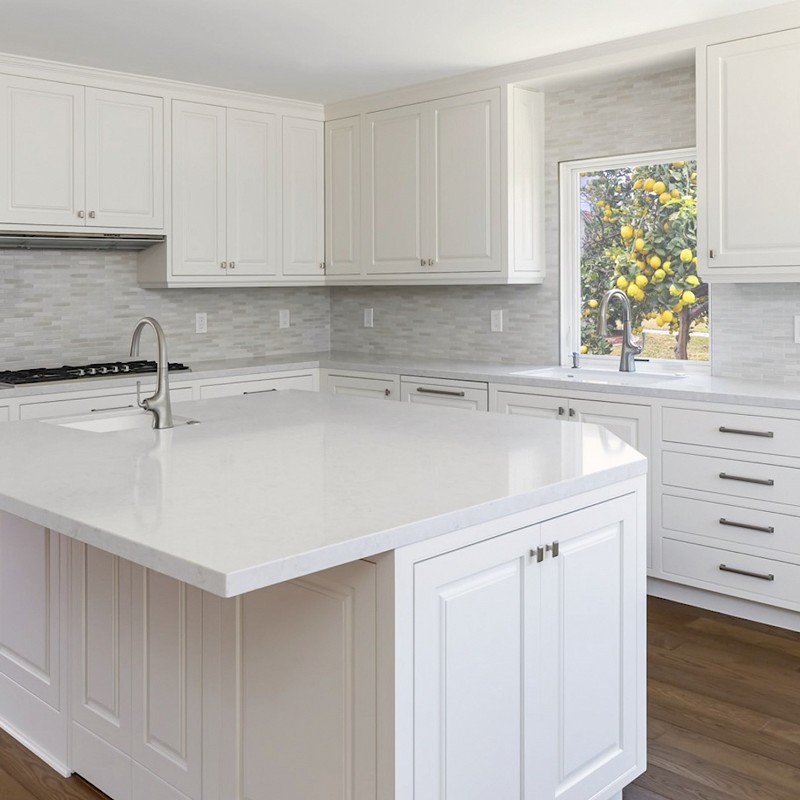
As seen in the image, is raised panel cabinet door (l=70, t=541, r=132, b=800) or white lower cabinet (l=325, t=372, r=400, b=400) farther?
white lower cabinet (l=325, t=372, r=400, b=400)

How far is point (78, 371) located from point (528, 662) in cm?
326

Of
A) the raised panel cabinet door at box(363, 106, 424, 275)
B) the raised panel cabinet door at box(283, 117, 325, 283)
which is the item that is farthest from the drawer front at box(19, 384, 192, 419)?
the raised panel cabinet door at box(363, 106, 424, 275)

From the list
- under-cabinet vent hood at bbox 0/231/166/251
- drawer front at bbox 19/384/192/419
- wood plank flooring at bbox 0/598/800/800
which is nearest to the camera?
wood plank flooring at bbox 0/598/800/800

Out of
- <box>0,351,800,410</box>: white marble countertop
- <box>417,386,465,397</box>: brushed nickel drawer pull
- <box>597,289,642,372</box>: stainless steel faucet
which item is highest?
<box>597,289,642,372</box>: stainless steel faucet

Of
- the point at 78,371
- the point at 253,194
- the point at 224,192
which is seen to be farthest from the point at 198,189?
the point at 78,371

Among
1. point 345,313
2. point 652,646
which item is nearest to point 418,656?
point 652,646

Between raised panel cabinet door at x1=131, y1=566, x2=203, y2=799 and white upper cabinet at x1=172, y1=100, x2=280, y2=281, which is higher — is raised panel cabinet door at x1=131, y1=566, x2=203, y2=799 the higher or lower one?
the lower one

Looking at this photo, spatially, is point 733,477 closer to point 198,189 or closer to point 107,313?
point 198,189

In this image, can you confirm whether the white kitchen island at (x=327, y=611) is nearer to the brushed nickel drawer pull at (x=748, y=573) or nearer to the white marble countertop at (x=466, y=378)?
the white marble countertop at (x=466, y=378)

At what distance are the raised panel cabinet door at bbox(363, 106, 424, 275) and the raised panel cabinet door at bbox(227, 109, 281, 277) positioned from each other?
53 cm

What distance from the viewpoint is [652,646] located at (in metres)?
3.38

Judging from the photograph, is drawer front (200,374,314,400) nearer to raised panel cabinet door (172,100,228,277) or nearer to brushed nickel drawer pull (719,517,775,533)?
raised panel cabinet door (172,100,228,277)

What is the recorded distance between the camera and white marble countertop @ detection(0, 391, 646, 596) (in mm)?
1529

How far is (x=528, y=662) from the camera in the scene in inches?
77.4
